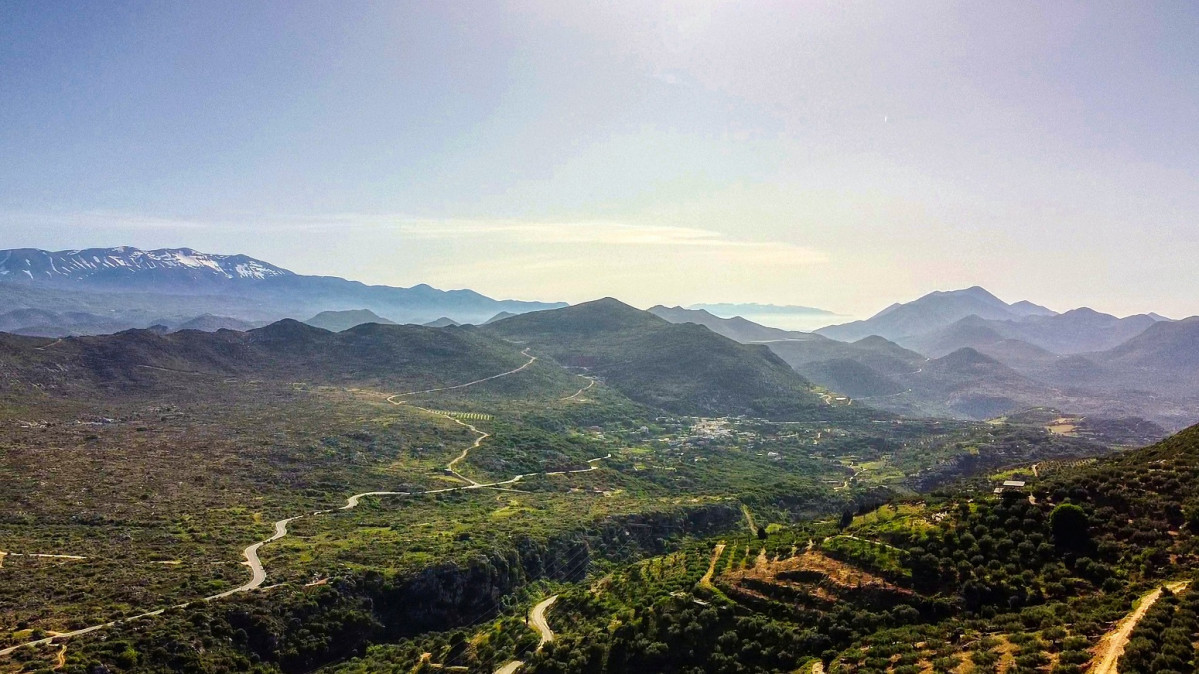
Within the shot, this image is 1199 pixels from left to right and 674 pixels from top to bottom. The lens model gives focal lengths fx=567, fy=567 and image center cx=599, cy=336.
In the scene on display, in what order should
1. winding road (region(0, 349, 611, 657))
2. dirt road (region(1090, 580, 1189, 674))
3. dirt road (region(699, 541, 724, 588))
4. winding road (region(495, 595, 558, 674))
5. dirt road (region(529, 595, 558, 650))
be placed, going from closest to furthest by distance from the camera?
dirt road (region(1090, 580, 1189, 674)) → winding road (region(495, 595, 558, 674)) → winding road (region(0, 349, 611, 657)) → dirt road (region(699, 541, 724, 588)) → dirt road (region(529, 595, 558, 650))

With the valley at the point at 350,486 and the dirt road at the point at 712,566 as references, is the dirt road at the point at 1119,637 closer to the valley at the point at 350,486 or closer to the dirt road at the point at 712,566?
the valley at the point at 350,486

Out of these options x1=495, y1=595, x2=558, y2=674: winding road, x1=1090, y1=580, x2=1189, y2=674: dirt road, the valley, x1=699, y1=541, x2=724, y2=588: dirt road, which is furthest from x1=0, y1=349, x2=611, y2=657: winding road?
x1=1090, y1=580, x2=1189, y2=674: dirt road

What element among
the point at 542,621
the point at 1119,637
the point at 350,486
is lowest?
the point at 350,486

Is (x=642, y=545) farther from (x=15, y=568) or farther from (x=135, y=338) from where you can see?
(x=135, y=338)

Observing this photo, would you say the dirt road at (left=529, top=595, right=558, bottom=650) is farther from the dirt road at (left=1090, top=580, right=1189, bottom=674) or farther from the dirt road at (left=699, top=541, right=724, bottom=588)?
the dirt road at (left=1090, top=580, right=1189, bottom=674)

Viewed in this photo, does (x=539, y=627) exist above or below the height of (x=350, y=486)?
above

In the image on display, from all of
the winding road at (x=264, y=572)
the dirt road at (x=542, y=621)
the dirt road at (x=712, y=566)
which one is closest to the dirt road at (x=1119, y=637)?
the dirt road at (x=712, y=566)

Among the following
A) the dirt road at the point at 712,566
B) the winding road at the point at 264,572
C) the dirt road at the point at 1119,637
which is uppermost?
the dirt road at the point at 1119,637

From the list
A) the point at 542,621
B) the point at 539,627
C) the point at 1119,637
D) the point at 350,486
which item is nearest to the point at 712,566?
the point at 539,627

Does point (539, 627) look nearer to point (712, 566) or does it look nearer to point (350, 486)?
point (712, 566)

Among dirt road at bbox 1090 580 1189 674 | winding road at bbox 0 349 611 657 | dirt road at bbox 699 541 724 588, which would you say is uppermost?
A: dirt road at bbox 1090 580 1189 674

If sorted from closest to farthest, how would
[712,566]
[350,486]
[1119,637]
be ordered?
[1119,637] → [712,566] → [350,486]

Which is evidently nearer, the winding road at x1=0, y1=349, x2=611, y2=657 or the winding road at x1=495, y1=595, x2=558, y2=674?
the winding road at x1=495, y1=595, x2=558, y2=674
